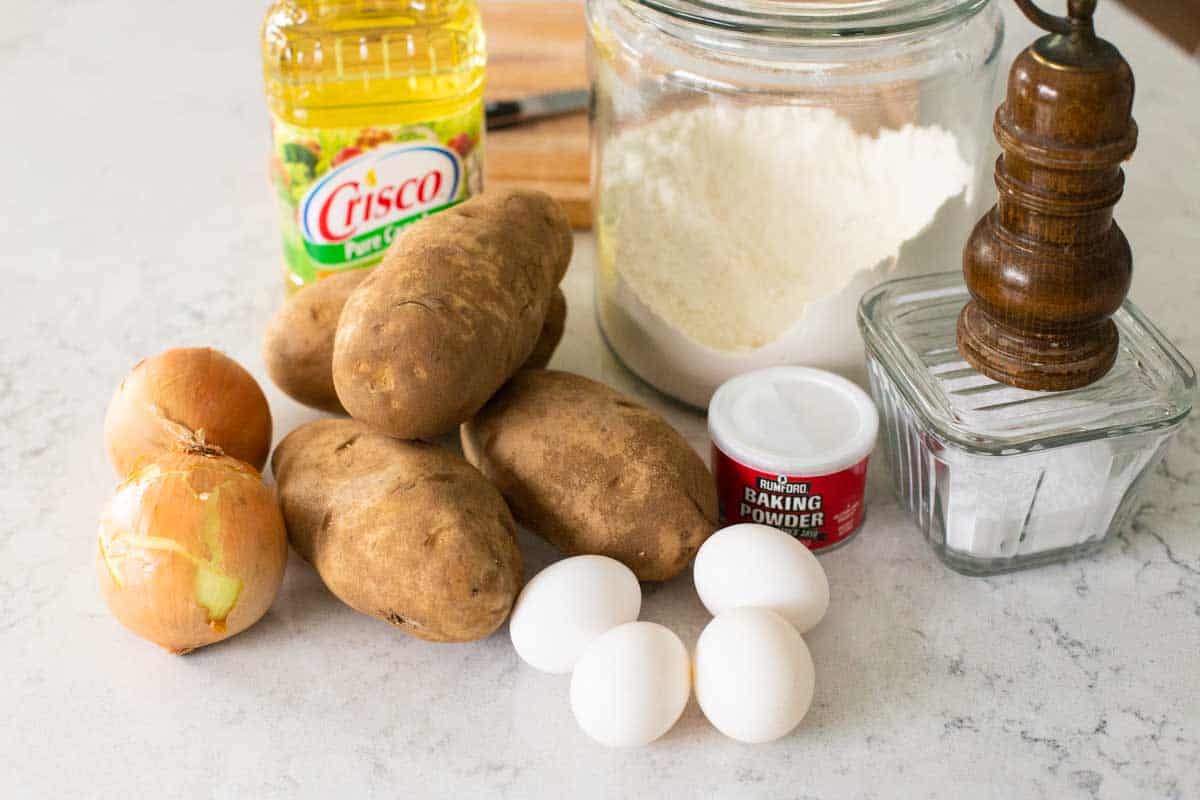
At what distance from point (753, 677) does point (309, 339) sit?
0.45m

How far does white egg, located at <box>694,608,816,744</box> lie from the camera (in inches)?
30.6

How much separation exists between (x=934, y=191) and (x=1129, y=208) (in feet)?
1.52

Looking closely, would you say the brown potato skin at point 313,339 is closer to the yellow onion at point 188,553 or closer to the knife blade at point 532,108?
the yellow onion at point 188,553

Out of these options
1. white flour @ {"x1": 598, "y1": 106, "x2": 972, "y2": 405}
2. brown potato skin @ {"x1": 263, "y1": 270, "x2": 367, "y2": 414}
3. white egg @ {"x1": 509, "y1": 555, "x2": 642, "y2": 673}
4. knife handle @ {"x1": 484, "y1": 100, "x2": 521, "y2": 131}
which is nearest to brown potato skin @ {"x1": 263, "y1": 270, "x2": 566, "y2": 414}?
brown potato skin @ {"x1": 263, "y1": 270, "x2": 367, "y2": 414}

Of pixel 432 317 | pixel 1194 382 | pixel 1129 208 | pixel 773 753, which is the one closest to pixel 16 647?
pixel 432 317

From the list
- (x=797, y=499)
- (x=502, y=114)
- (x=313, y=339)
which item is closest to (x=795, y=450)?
(x=797, y=499)

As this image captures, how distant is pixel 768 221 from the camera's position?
1001 mm

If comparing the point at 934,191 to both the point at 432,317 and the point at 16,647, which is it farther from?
the point at 16,647

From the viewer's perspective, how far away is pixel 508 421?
943mm

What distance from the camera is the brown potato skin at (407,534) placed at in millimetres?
830

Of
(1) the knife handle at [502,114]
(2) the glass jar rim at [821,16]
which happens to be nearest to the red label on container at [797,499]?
(2) the glass jar rim at [821,16]

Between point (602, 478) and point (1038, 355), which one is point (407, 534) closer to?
point (602, 478)

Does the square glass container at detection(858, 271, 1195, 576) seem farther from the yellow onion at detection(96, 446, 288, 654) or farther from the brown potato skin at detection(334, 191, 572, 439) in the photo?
the yellow onion at detection(96, 446, 288, 654)

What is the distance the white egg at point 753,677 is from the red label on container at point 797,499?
5.5 inches
